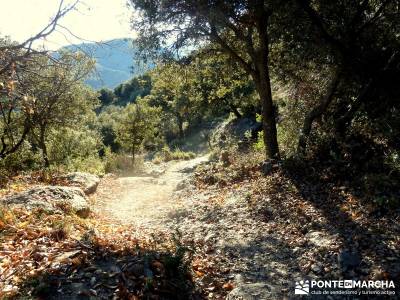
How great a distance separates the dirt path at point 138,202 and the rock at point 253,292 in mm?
3962

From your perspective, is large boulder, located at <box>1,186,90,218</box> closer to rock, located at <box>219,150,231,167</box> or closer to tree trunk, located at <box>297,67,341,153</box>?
rock, located at <box>219,150,231,167</box>

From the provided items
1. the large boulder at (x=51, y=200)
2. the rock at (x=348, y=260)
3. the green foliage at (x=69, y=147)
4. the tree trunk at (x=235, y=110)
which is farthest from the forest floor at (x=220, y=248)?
the tree trunk at (x=235, y=110)

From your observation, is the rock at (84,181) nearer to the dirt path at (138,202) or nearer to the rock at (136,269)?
the dirt path at (138,202)

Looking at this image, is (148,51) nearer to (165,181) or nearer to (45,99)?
(165,181)

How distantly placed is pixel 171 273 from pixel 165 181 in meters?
13.0

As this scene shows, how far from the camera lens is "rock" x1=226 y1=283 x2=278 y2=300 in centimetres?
573

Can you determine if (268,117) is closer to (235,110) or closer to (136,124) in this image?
(136,124)

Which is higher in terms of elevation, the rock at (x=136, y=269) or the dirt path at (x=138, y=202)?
the dirt path at (x=138, y=202)

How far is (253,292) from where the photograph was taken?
5.82m

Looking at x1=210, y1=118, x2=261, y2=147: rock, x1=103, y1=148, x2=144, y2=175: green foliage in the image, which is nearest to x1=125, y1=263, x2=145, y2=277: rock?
x1=103, y1=148, x2=144, y2=175: green foliage

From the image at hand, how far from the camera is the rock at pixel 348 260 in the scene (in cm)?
615

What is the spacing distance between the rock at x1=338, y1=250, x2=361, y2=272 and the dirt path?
15.8 feet

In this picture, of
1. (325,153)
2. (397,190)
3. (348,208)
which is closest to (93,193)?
(325,153)

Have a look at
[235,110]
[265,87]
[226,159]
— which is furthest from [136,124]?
[265,87]
